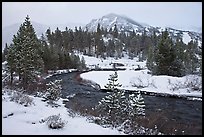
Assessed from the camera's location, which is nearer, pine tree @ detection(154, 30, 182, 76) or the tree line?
the tree line

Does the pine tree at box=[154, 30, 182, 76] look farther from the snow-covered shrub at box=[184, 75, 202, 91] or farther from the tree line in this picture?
the snow-covered shrub at box=[184, 75, 202, 91]

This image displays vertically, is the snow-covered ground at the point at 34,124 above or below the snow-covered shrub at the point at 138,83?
above

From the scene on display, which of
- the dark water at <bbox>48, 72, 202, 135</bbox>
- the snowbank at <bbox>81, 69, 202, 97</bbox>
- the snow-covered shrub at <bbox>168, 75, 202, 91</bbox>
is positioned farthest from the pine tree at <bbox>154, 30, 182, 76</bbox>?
the dark water at <bbox>48, 72, 202, 135</bbox>

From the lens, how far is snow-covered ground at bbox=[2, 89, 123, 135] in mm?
10266

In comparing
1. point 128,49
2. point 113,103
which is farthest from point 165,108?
point 128,49

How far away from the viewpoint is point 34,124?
11.3m

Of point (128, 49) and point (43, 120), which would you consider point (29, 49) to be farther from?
point (128, 49)

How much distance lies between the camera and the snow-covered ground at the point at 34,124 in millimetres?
10266

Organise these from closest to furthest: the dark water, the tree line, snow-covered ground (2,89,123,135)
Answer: snow-covered ground (2,89,123,135), the dark water, the tree line

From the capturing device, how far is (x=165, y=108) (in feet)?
71.0

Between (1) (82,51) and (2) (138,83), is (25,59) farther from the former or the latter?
(1) (82,51)

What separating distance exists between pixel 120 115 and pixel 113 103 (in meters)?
1.00

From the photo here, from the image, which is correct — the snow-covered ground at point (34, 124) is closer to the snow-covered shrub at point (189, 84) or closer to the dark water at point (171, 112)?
the dark water at point (171, 112)

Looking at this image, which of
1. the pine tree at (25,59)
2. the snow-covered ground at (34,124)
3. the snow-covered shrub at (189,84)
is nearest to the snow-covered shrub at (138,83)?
the snow-covered shrub at (189,84)
